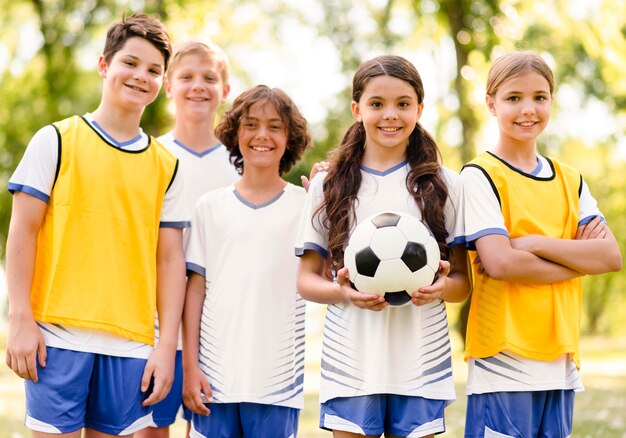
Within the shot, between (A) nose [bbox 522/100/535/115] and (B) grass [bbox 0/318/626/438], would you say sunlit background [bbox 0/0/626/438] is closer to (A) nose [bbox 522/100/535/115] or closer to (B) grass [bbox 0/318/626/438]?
(B) grass [bbox 0/318/626/438]

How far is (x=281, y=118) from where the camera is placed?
4.66m

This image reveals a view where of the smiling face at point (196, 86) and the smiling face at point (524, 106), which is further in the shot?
the smiling face at point (196, 86)

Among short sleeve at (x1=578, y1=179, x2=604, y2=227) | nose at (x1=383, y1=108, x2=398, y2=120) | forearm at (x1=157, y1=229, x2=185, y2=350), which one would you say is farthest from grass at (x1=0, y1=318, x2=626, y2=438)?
nose at (x1=383, y1=108, x2=398, y2=120)

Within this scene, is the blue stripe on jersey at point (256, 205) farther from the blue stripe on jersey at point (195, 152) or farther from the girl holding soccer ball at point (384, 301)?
the blue stripe on jersey at point (195, 152)

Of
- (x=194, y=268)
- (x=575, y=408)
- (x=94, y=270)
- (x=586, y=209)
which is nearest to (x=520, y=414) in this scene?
(x=586, y=209)

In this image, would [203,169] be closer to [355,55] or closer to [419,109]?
[419,109]

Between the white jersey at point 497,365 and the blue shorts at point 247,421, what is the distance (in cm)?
98

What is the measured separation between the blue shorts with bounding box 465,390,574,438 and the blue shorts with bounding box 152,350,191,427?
5.44 ft

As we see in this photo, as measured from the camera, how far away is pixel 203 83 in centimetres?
541

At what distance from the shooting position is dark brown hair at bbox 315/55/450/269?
4012mm

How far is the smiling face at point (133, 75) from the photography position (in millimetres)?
4191

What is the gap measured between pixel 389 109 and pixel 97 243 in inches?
60.5

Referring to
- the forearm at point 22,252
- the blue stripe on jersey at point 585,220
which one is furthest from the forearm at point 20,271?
the blue stripe on jersey at point 585,220

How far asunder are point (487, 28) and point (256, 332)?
1224 cm
